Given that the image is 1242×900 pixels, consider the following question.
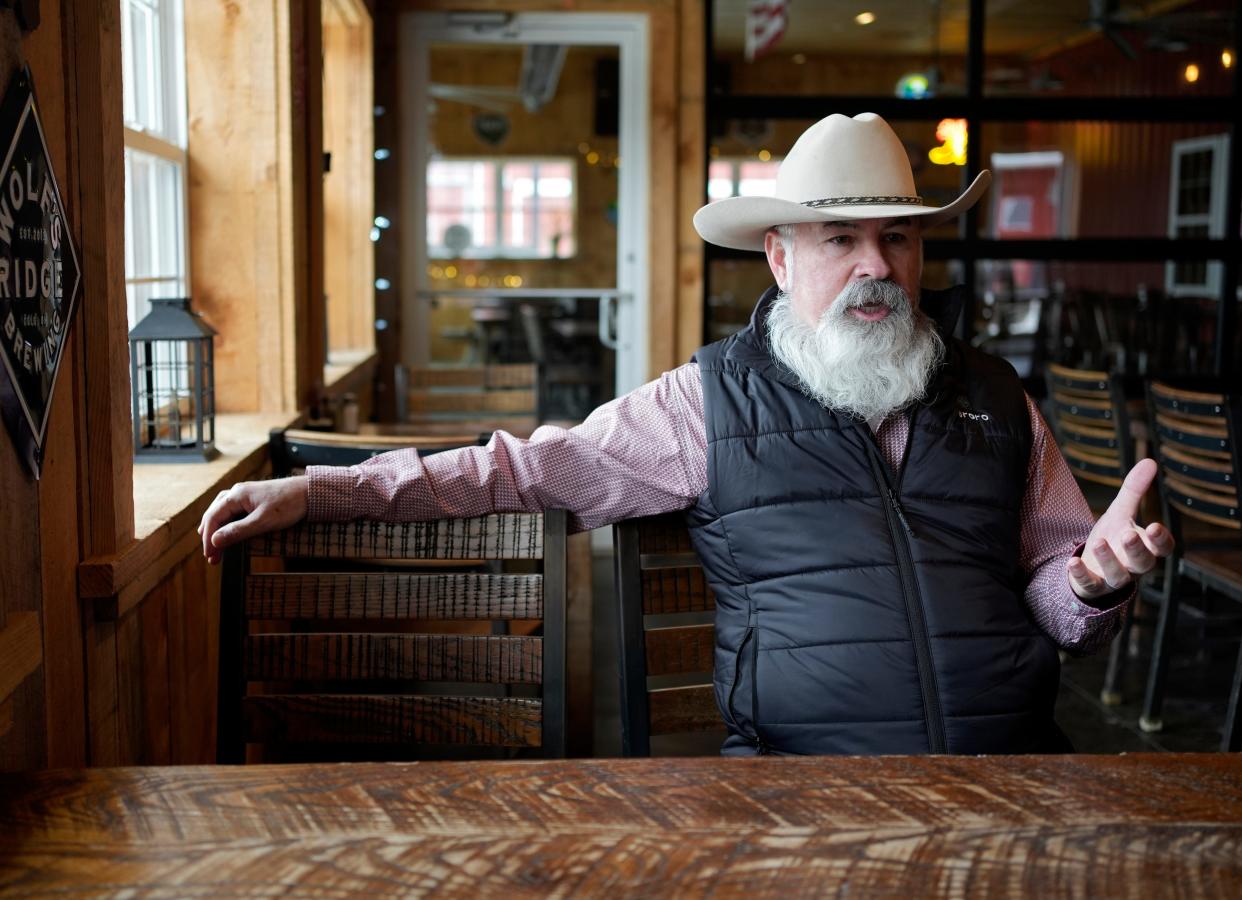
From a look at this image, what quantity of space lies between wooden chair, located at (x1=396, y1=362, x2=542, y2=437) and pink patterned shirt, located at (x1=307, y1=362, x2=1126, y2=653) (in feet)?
8.25

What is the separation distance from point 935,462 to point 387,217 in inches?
172

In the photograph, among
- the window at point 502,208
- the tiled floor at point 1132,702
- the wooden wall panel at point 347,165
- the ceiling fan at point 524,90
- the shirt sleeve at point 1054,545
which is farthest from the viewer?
the window at point 502,208

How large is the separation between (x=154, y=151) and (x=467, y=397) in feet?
5.90

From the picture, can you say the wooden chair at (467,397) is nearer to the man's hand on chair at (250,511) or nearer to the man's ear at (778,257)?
the man's ear at (778,257)

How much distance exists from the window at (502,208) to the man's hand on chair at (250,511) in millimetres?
4423

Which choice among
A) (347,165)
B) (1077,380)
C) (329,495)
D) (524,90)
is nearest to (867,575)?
(329,495)

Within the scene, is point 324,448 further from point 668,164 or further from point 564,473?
point 668,164

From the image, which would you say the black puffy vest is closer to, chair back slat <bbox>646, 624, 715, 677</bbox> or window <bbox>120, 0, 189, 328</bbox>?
chair back slat <bbox>646, 624, 715, 677</bbox>

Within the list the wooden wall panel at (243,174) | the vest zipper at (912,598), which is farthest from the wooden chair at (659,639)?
the wooden wall panel at (243,174)

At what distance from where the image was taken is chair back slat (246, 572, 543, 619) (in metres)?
1.64

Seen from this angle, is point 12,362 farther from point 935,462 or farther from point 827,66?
point 827,66

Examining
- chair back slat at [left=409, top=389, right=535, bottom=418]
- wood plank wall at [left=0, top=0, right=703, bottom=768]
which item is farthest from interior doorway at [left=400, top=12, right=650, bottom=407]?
Answer: wood plank wall at [left=0, top=0, right=703, bottom=768]

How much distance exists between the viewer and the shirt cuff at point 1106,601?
5.80ft

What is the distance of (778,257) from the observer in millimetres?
2139
